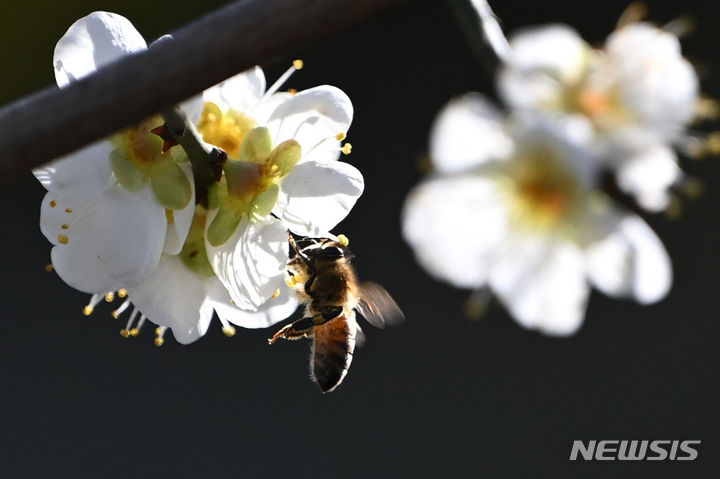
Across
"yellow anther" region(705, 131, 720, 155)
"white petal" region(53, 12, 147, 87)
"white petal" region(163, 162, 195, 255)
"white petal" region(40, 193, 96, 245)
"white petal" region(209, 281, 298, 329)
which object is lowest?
"white petal" region(209, 281, 298, 329)

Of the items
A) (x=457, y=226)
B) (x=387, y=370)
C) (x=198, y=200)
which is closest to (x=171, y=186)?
(x=198, y=200)

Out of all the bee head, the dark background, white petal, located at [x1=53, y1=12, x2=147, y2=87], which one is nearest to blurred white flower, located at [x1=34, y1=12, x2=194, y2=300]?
white petal, located at [x1=53, y1=12, x2=147, y2=87]

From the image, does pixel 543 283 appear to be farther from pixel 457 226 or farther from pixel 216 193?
pixel 216 193

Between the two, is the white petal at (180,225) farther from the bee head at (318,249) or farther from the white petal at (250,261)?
the bee head at (318,249)

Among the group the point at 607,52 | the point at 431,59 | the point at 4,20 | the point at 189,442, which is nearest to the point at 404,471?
the point at 189,442

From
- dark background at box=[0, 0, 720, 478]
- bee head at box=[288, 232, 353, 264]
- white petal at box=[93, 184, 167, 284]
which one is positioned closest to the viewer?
white petal at box=[93, 184, 167, 284]

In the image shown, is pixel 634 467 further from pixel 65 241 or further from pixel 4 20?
pixel 65 241

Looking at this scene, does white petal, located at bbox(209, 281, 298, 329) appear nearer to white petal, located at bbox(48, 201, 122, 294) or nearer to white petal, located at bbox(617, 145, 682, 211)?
white petal, located at bbox(48, 201, 122, 294)
